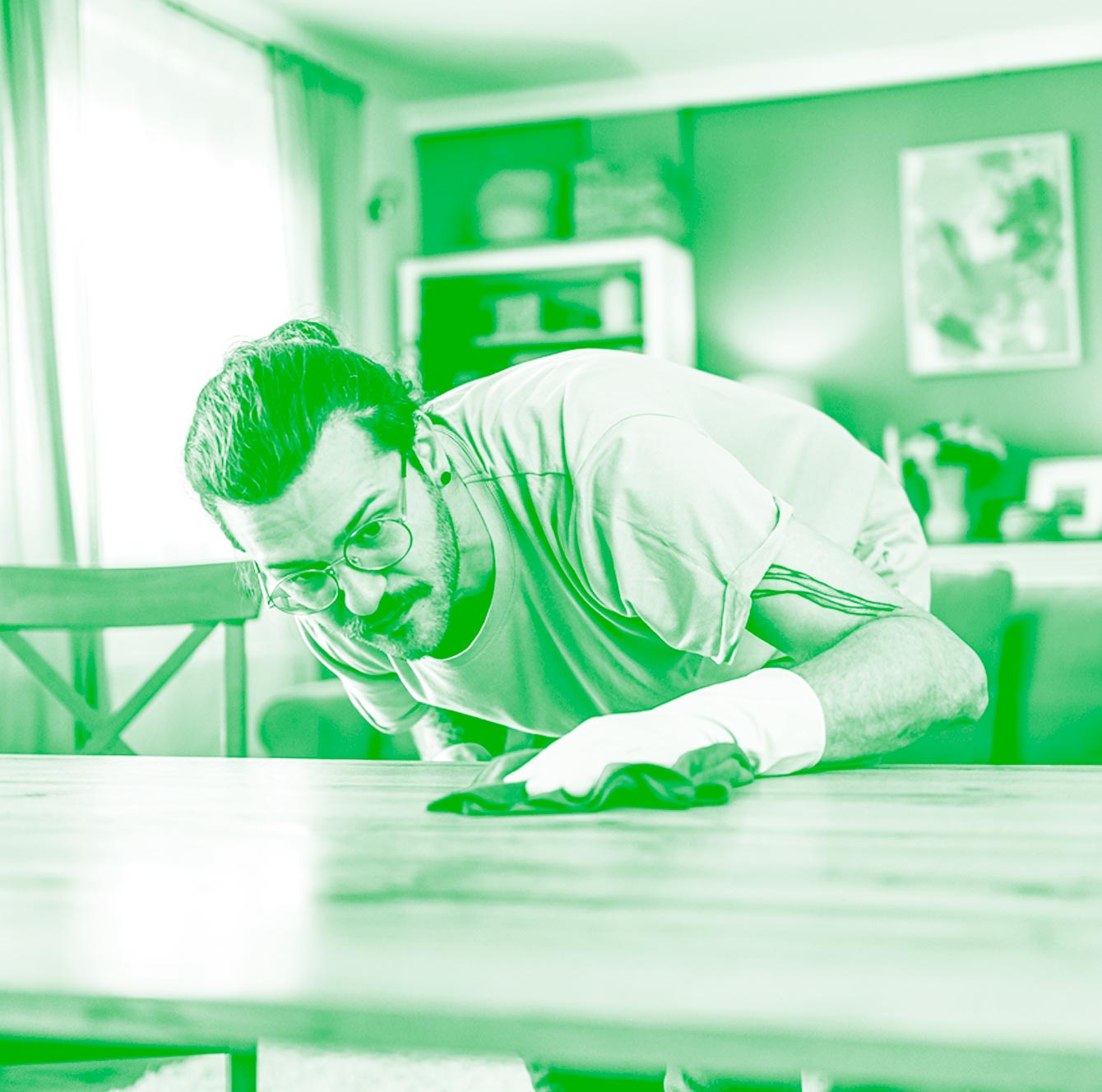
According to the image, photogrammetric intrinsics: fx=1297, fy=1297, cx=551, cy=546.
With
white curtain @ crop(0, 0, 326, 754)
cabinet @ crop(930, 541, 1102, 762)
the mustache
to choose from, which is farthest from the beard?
white curtain @ crop(0, 0, 326, 754)

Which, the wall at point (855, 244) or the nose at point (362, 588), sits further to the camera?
the wall at point (855, 244)

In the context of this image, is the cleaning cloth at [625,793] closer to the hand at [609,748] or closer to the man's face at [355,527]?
the hand at [609,748]

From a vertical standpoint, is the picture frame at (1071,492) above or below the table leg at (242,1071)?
above

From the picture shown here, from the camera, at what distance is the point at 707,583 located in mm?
1126

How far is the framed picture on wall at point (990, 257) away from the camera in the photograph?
16.4 feet

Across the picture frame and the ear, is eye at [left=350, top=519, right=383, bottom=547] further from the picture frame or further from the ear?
the picture frame

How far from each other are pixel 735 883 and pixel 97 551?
3315 mm

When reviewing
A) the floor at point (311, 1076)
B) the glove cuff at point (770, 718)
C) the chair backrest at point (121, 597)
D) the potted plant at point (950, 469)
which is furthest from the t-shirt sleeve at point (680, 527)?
the potted plant at point (950, 469)

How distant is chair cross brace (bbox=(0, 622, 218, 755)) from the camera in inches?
69.1

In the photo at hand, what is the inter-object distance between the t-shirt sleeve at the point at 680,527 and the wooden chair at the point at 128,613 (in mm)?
739

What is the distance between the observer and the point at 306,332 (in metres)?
1.43

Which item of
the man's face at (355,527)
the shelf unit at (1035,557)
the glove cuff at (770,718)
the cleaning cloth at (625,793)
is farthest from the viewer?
the shelf unit at (1035,557)

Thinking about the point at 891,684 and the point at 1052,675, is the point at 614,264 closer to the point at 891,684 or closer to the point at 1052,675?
the point at 1052,675

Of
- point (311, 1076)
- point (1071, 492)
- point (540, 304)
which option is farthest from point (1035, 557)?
point (311, 1076)
